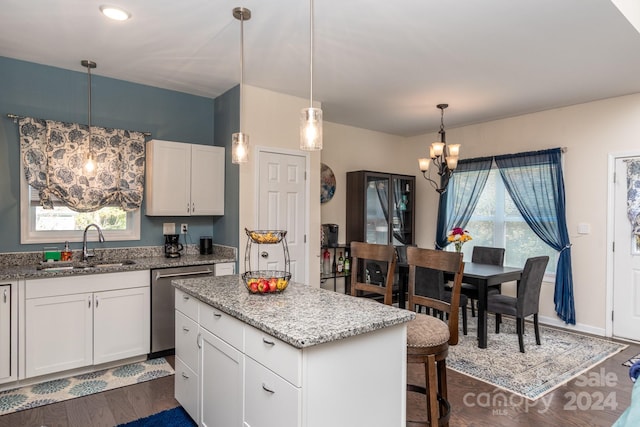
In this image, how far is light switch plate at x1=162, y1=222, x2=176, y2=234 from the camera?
13.3 feet

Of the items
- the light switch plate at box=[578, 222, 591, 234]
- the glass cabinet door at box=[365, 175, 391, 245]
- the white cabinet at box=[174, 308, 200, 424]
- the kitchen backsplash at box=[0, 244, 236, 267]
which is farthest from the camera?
the glass cabinet door at box=[365, 175, 391, 245]

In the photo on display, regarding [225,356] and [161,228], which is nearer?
[225,356]

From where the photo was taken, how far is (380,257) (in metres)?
2.48

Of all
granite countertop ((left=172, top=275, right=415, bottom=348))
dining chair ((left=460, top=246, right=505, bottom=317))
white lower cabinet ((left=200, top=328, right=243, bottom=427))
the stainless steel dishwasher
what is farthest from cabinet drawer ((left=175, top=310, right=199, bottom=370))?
dining chair ((left=460, top=246, right=505, bottom=317))

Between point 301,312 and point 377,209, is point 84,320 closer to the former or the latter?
point 301,312

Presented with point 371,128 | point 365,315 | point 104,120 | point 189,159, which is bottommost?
point 365,315

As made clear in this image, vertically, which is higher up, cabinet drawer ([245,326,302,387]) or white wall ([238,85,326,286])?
white wall ([238,85,326,286])

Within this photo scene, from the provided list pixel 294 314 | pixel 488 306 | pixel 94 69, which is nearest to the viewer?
pixel 294 314

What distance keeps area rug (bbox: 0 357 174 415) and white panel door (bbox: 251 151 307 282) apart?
4.43ft

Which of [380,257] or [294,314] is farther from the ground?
[380,257]

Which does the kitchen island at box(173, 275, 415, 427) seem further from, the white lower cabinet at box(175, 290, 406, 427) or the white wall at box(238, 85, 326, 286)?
the white wall at box(238, 85, 326, 286)

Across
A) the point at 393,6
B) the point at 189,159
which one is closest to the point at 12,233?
the point at 189,159

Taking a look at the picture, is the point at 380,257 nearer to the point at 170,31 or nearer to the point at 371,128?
the point at 170,31

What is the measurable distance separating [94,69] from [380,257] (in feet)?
10.4
